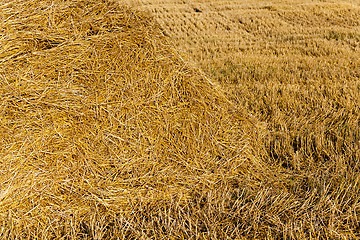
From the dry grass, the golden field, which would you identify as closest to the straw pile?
the golden field

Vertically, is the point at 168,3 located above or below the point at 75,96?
below

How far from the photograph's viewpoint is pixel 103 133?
2.89 metres

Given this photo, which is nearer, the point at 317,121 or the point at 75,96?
the point at 75,96

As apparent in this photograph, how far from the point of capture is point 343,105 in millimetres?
4625

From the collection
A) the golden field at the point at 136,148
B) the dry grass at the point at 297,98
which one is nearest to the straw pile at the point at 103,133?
the golden field at the point at 136,148

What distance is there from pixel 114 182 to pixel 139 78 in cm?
96

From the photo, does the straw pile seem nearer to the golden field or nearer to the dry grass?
the golden field

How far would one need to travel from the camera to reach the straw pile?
2.59 metres

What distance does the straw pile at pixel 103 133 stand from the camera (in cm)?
259

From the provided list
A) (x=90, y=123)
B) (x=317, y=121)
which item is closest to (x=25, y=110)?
(x=90, y=123)

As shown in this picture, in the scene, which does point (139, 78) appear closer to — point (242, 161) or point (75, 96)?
point (75, 96)

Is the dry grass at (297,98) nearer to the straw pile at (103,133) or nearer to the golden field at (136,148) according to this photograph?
the golden field at (136,148)

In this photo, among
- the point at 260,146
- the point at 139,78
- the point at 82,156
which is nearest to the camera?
the point at 82,156

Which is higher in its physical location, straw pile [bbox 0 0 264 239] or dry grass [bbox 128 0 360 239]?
straw pile [bbox 0 0 264 239]
